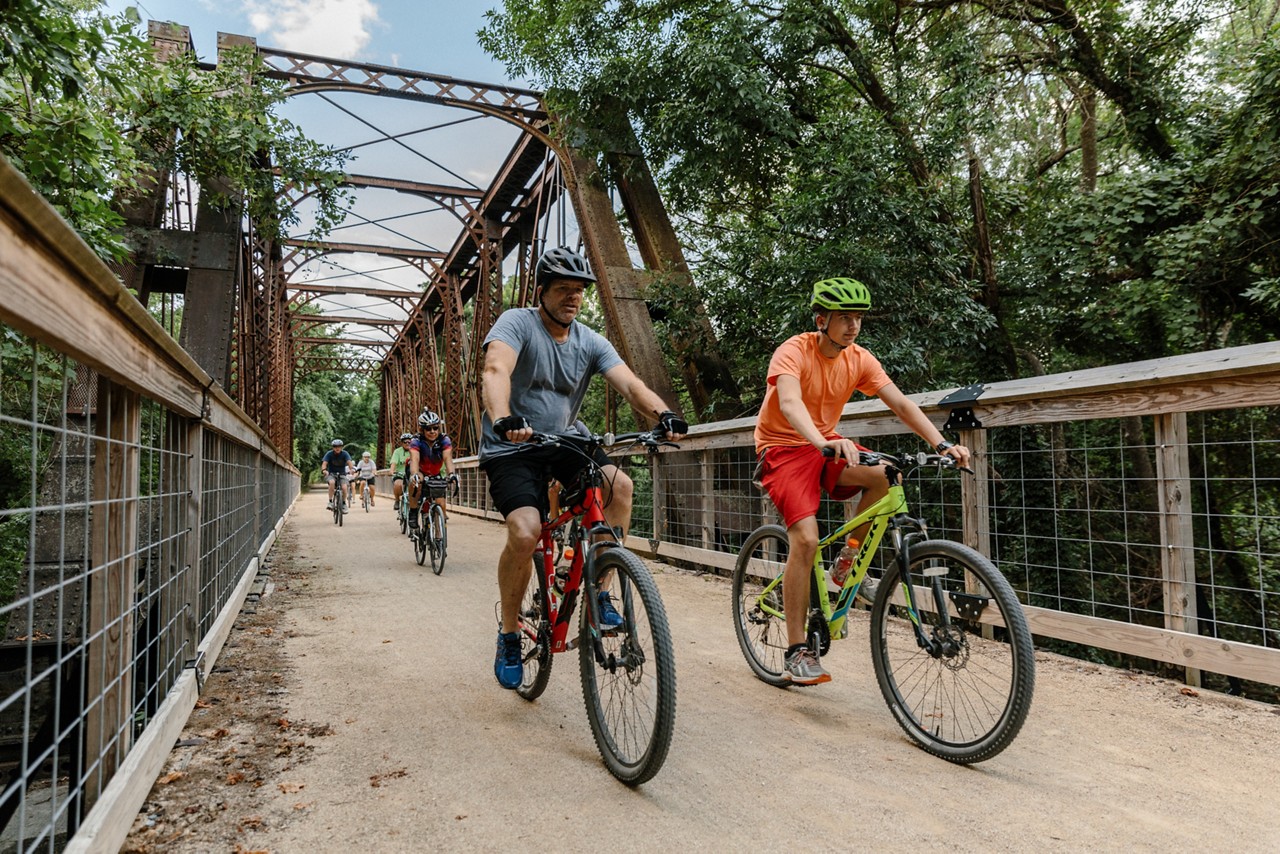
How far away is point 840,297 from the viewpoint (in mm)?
3125

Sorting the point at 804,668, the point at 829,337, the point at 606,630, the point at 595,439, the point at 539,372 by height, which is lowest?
the point at 804,668

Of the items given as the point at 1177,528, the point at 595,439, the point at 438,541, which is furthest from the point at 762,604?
the point at 438,541

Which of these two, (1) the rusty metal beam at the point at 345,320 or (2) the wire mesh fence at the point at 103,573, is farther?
(1) the rusty metal beam at the point at 345,320

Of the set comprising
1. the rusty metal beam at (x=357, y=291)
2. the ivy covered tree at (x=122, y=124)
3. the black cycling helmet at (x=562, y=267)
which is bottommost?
the black cycling helmet at (x=562, y=267)

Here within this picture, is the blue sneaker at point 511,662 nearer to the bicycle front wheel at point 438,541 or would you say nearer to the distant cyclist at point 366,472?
the bicycle front wheel at point 438,541

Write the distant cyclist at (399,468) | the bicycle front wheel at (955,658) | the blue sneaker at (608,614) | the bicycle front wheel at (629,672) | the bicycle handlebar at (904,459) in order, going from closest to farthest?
the bicycle front wheel at (629,672) < the bicycle front wheel at (955,658) < the blue sneaker at (608,614) < the bicycle handlebar at (904,459) < the distant cyclist at (399,468)

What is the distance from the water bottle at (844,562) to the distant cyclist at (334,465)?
13.3 meters

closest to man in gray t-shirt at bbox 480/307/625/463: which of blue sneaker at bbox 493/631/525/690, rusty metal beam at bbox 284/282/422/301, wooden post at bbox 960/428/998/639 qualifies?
blue sneaker at bbox 493/631/525/690

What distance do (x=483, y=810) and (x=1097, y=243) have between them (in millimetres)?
8212

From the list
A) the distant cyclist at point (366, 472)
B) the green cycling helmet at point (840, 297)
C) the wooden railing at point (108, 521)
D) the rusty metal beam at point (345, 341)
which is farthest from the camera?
the rusty metal beam at point (345, 341)

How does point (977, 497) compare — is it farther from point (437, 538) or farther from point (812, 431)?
point (437, 538)

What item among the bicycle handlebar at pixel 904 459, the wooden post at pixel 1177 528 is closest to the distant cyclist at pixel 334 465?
the bicycle handlebar at pixel 904 459

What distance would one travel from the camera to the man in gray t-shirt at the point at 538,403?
9.52 feet

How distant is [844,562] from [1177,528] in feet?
4.91
